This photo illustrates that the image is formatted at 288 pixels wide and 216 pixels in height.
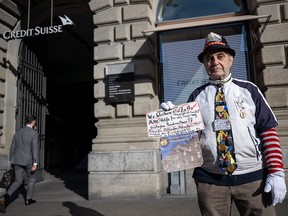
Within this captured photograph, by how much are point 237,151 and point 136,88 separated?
15.9 ft

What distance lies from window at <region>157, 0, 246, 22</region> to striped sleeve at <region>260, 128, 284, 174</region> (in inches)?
229

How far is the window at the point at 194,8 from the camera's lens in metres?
7.41

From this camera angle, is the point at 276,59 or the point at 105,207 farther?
the point at 276,59

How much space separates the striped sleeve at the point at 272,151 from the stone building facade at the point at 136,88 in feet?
14.0

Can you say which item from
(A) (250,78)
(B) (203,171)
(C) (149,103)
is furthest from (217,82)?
(A) (250,78)

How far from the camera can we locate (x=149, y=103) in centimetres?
689

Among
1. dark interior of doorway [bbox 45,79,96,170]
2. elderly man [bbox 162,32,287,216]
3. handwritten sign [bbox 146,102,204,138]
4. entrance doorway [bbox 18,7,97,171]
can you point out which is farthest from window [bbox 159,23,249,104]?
dark interior of doorway [bbox 45,79,96,170]

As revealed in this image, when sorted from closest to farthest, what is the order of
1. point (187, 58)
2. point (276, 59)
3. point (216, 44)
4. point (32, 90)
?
point (216, 44) → point (276, 59) → point (187, 58) → point (32, 90)

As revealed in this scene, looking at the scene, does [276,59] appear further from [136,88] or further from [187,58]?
[136,88]

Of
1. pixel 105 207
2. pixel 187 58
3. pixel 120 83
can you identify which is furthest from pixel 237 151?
pixel 187 58

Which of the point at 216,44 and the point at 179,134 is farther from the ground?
the point at 216,44

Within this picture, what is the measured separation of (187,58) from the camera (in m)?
7.32

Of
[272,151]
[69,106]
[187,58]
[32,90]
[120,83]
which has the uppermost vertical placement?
[69,106]

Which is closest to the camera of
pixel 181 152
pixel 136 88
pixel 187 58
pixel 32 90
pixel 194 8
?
pixel 181 152
